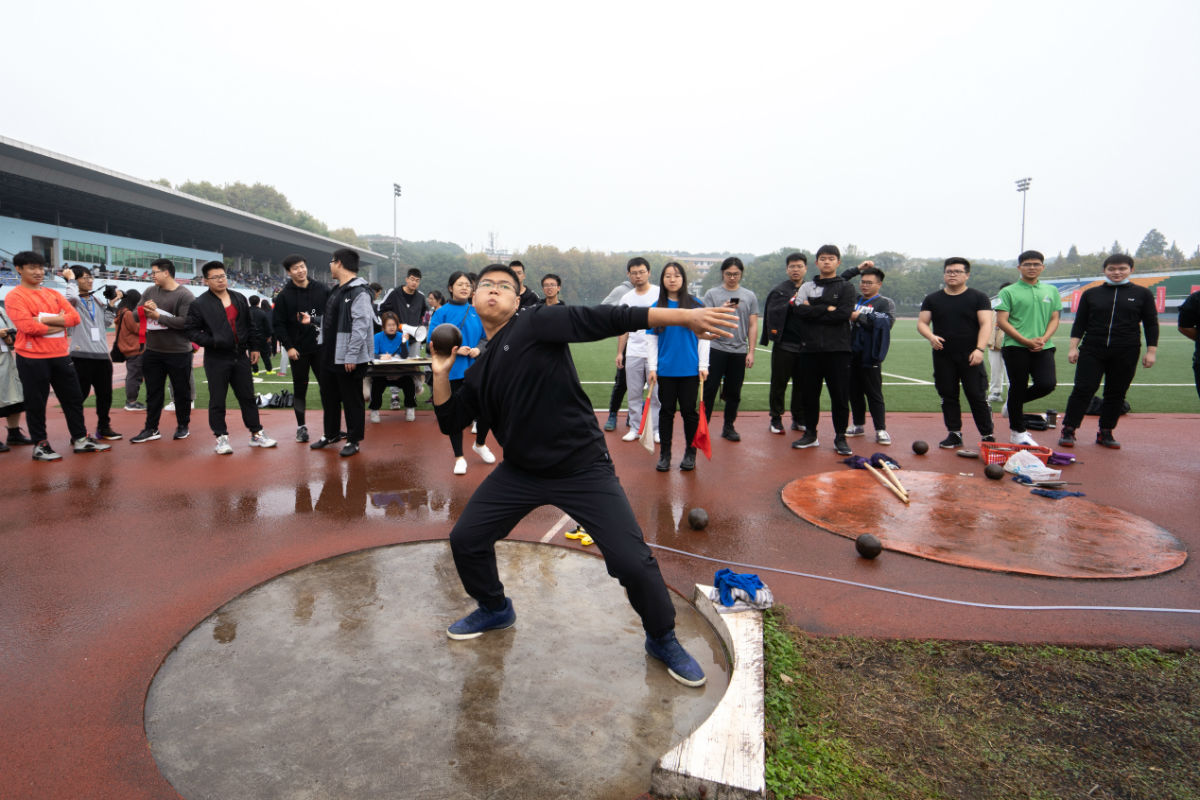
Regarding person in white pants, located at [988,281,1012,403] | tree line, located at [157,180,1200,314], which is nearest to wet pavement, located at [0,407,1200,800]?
person in white pants, located at [988,281,1012,403]

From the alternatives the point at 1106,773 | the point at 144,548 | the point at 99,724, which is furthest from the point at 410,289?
the point at 1106,773

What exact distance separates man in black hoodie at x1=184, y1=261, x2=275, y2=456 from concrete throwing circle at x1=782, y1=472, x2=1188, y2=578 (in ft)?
19.8

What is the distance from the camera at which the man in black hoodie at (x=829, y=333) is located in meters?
7.11

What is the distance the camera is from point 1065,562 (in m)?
4.23

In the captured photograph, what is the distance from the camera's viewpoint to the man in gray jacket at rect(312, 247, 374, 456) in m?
6.79

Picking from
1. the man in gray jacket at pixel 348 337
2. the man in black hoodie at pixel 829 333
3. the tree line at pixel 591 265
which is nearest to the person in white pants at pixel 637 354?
the man in black hoodie at pixel 829 333

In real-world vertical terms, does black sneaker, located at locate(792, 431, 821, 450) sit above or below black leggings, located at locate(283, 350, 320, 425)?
below

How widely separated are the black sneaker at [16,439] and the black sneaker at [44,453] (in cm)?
78

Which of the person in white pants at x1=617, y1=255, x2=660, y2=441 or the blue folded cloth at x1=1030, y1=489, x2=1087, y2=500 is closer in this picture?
the blue folded cloth at x1=1030, y1=489, x2=1087, y2=500

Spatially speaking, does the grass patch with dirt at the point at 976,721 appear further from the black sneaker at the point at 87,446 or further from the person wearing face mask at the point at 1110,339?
the black sneaker at the point at 87,446

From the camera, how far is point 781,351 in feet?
28.6

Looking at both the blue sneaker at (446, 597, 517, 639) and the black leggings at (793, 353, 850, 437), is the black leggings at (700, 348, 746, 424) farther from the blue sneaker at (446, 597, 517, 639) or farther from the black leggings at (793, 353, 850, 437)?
the blue sneaker at (446, 597, 517, 639)

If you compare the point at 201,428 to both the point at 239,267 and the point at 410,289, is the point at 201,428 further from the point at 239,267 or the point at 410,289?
the point at 239,267

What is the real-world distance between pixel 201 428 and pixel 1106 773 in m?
9.48
